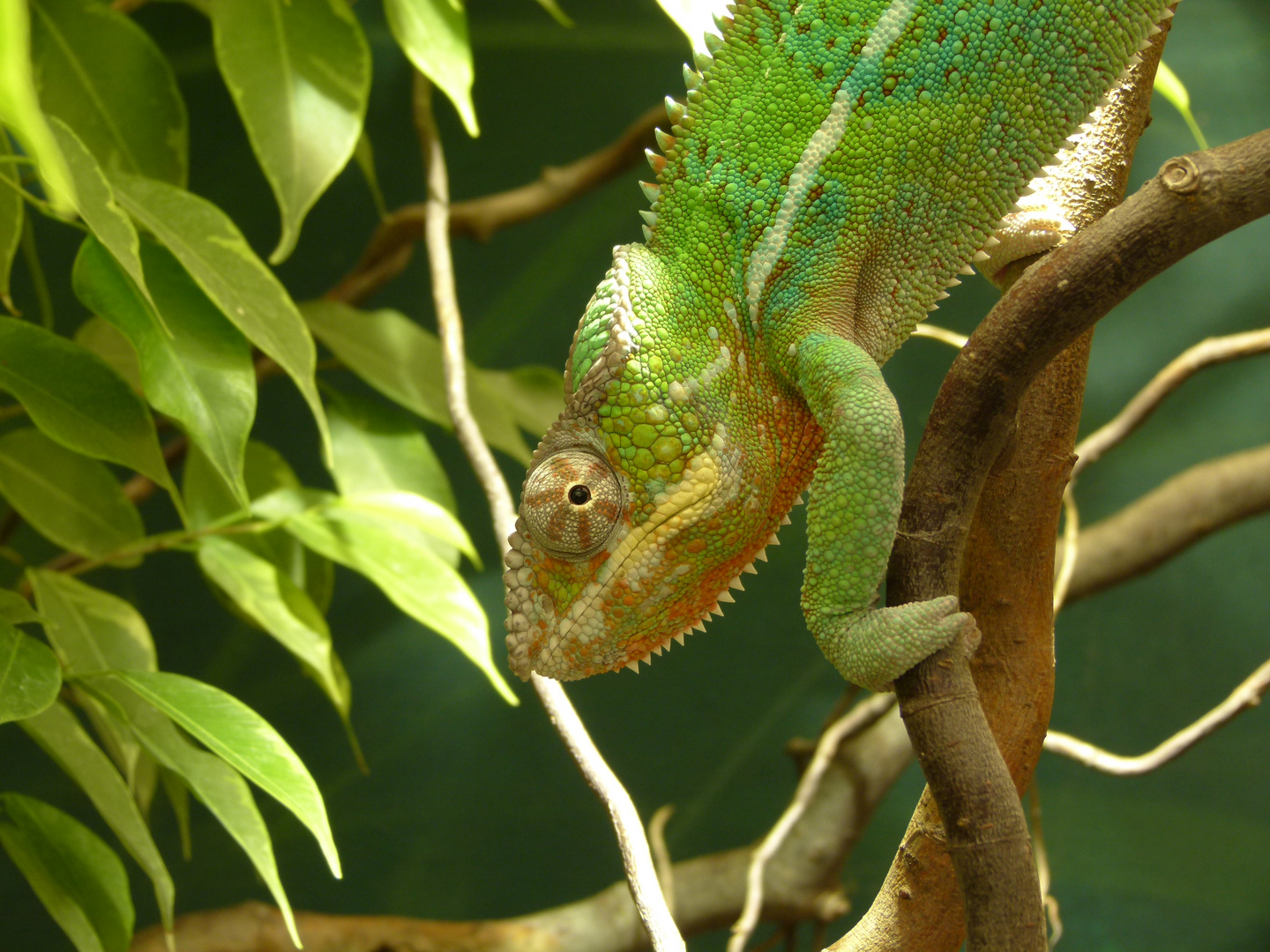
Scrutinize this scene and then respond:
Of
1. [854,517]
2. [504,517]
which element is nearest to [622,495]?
[854,517]

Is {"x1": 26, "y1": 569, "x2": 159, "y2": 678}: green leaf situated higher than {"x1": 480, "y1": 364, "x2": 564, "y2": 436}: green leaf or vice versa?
{"x1": 480, "y1": 364, "x2": 564, "y2": 436}: green leaf

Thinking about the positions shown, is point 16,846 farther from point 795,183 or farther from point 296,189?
point 795,183

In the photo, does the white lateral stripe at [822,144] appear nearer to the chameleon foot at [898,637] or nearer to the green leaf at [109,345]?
the chameleon foot at [898,637]

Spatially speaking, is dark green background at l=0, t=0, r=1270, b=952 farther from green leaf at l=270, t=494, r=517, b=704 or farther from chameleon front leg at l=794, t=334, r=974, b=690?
chameleon front leg at l=794, t=334, r=974, b=690

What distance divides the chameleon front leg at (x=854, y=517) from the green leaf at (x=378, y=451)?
0.94 metres

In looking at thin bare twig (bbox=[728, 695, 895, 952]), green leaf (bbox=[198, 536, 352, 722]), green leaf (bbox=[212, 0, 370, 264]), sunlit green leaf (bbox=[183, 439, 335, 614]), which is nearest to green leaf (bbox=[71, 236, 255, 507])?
green leaf (bbox=[212, 0, 370, 264])

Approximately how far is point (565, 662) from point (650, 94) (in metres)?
1.61

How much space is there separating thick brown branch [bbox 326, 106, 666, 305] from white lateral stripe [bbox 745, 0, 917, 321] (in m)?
1.02

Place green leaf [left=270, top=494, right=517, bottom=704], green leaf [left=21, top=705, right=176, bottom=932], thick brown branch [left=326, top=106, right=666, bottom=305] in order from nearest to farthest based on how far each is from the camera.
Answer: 1. green leaf [left=21, top=705, right=176, bottom=932]
2. green leaf [left=270, top=494, right=517, bottom=704]
3. thick brown branch [left=326, top=106, right=666, bottom=305]

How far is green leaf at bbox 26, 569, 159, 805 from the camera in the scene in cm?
110

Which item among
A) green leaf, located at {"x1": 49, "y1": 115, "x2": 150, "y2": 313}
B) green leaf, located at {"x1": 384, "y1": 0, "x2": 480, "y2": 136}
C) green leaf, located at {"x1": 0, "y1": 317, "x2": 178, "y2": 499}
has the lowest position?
green leaf, located at {"x1": 0, "y1": 317, "x2": 178, "y2": 499}

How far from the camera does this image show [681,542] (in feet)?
2.66

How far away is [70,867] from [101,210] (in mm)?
669

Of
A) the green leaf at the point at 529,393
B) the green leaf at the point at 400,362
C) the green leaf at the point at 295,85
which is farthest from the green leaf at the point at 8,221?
the green leaf at the point at 529,393
